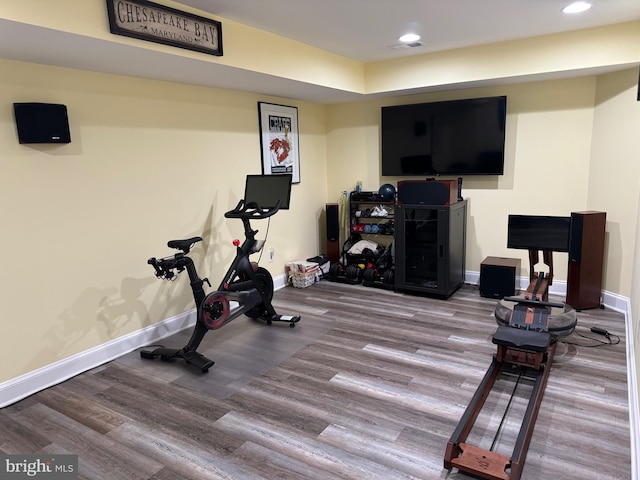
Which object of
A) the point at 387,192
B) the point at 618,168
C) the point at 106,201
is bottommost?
the point at 387,192

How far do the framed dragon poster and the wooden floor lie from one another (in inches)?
77.9

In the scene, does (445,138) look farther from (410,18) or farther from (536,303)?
(536,303)

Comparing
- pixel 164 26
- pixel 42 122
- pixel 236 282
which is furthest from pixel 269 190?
pixel 42 122

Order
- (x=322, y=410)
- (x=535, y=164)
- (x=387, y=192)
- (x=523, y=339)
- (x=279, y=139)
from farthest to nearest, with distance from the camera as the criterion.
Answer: (x=387, y=192), (x=279, y=139), (x=535, y=164), (x=523, y=339), (x=322, y=410)

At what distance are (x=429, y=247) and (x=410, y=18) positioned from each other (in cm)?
227

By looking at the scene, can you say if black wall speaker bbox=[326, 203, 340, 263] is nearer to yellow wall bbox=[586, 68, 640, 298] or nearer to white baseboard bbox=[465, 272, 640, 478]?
white baseboard bbox=[465, 272, 640, 478]

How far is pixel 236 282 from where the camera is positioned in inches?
145

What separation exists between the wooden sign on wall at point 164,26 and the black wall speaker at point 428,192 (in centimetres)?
234

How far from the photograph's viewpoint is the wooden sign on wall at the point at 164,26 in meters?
2.47

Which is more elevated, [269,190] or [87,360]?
[269,190]

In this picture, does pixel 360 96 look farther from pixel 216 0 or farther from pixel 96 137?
pixel 96 137

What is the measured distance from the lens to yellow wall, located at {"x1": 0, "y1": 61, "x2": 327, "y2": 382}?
9.17 feet

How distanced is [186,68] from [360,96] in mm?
2328

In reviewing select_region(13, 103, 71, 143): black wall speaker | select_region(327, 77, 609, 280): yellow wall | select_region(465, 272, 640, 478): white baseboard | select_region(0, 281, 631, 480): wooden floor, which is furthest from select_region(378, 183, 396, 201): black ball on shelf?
select_region(13, 103, 71, 143): black wall speaker
